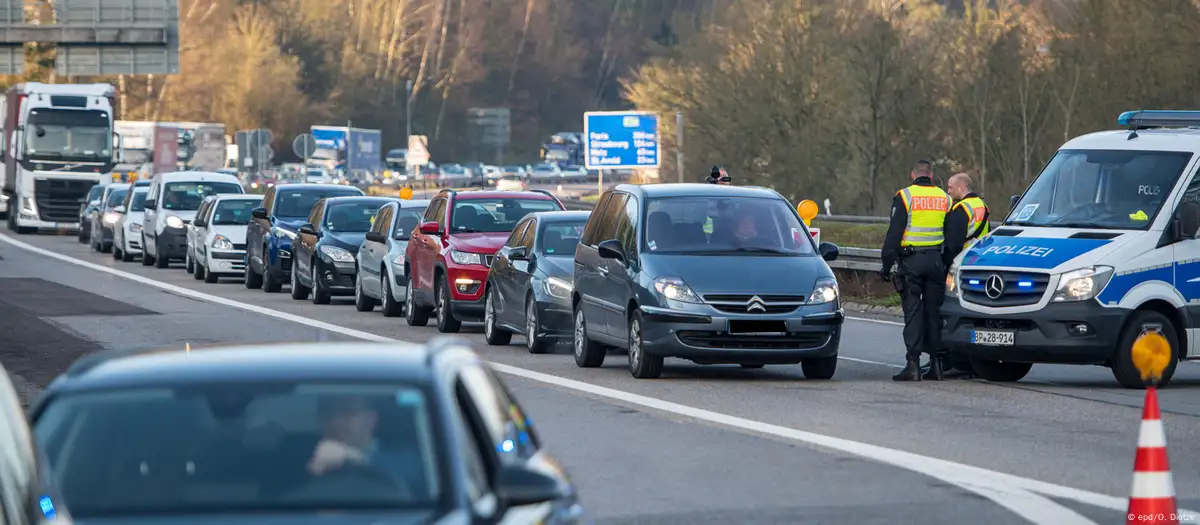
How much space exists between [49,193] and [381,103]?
74.2 meters

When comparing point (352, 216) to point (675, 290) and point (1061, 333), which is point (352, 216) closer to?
point (675, 290)

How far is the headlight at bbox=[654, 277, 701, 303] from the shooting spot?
16219 millimetres

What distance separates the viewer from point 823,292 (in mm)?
16391

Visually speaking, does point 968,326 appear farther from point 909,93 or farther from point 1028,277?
point 909,93

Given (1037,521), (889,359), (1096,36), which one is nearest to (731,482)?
(1037,521)

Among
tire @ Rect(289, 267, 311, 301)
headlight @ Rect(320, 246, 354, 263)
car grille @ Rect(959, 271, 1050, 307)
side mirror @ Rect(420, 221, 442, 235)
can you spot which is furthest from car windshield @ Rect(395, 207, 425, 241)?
car grille @ Rect(959, 271, 1050, 307)

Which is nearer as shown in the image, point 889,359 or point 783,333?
point 783,333

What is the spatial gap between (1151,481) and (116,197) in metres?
41.9

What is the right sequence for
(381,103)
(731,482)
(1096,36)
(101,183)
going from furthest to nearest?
Answer: (381,103) → (101,183) → (1096,36) → (731,482)

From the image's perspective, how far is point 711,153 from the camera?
188 feet

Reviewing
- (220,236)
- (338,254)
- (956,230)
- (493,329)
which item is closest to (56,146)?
(220,236)

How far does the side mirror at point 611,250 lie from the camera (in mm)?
17016

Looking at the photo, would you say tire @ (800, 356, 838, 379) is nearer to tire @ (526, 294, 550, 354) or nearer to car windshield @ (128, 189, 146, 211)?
tire @ (526, 294, 550, 354)

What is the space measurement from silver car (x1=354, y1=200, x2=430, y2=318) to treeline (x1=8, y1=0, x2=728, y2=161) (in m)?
72.6
